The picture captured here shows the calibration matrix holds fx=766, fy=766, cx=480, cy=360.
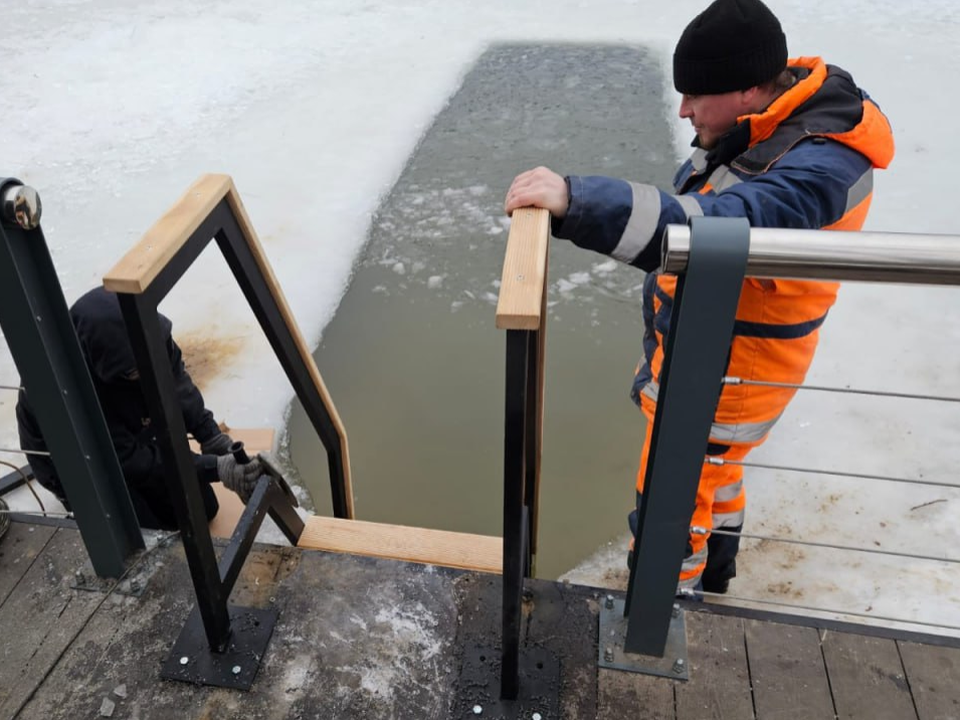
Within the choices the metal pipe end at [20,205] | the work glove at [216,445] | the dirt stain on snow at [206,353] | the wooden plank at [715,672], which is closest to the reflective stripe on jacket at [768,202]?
the wooden plank at [715,672]

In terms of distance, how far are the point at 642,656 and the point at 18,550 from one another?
1614mm

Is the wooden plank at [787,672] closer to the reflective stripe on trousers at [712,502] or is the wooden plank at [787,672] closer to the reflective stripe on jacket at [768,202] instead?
the reflective stripe on trousers at [712,502]

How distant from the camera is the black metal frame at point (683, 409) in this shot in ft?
3.90

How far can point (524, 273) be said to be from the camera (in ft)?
4.02

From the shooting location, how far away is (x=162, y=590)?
189 cm

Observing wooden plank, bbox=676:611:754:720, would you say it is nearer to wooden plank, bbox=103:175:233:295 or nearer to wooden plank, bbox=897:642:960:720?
wooden plank, bbox=897:642:960:720

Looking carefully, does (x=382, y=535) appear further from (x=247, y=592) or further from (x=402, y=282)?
(x=402, y=282)

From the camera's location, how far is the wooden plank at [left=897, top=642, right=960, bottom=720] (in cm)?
160

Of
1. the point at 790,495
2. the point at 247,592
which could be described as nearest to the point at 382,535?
the point at 247,592

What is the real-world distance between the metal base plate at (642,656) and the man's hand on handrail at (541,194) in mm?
934

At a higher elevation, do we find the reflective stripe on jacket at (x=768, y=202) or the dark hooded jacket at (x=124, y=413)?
the reflective stripe on jacket at (x=768, y=202)

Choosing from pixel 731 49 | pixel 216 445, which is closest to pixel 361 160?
pixel 216 445

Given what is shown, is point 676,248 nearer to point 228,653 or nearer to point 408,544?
point 408,544

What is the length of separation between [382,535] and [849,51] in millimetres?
6542
